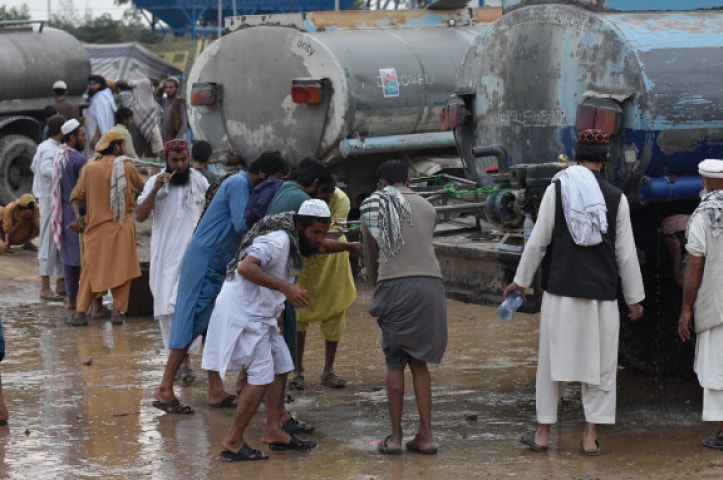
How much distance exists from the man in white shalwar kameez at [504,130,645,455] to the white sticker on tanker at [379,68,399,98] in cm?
451

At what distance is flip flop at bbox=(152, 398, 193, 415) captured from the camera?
6977 millimetres

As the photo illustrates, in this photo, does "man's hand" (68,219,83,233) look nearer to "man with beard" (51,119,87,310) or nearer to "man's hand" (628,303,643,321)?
"man with beard" (51,119,87,310)

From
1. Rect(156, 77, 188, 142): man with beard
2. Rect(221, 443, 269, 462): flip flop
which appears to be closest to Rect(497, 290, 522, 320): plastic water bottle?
Rect(221, 443, 269, 462): flip flop

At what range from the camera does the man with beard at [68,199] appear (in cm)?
1020

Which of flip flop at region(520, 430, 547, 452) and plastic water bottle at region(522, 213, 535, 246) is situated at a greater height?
plastic water bottle at region(522, 213, 535, 246)

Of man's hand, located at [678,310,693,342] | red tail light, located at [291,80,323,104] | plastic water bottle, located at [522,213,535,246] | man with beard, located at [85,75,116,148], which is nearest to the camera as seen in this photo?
man's hand, located at [678,310,693,342]

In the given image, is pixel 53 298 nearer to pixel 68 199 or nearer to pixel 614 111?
pixel 68 199

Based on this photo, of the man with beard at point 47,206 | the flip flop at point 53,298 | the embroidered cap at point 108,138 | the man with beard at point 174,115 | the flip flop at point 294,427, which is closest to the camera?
the flip flop at point 294,427

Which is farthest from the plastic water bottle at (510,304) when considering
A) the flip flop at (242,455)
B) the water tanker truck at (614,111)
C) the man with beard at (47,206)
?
the man with beard at (47,206)

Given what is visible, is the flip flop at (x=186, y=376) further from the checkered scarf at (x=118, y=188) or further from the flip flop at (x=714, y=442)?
the flip flop at (x=714, y=442)

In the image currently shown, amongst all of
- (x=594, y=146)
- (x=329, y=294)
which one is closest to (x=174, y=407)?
(x=329, y=294)

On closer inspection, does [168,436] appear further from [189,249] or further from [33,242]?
[33,242]

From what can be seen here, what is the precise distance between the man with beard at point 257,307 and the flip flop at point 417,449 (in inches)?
26.5

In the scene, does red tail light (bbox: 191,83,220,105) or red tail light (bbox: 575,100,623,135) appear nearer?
red tail light (bbox: 575,100,623,135)
